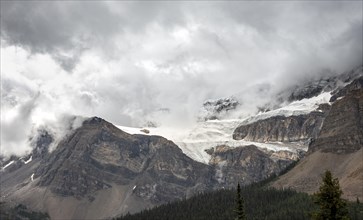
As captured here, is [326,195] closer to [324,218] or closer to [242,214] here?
[324,218]

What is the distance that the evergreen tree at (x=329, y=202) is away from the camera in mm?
44375

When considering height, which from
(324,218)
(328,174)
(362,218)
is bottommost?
(324,218)

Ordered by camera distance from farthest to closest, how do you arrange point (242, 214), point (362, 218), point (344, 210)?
point (362, 218), point (242, 214), point (344, 210)

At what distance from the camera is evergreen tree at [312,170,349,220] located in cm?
4438

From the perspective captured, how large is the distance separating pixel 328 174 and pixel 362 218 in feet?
534

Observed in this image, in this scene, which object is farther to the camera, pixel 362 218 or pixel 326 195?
pixel 362 218

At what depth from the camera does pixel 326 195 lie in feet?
148

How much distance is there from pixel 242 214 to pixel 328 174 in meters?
14.6

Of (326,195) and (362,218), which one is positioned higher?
(362,218)

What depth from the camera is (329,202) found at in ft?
147

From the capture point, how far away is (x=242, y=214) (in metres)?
57.4

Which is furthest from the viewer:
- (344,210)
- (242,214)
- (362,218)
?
(362,218)

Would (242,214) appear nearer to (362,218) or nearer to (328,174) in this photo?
(328,174)

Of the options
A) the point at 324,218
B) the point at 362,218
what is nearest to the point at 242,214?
the point at 324,218
